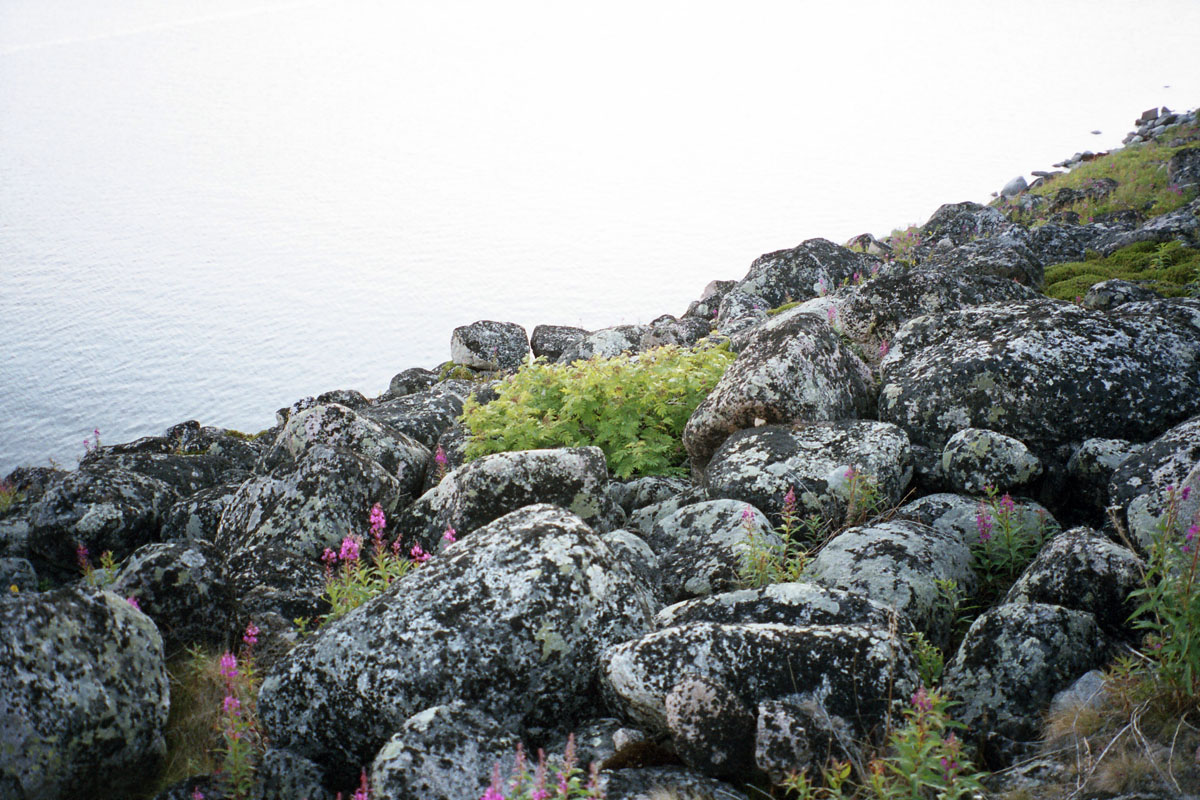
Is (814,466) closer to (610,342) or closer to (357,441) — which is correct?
(357,441)

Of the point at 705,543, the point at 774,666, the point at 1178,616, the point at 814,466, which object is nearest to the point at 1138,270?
the point at 814,466

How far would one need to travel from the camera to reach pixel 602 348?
727 inches

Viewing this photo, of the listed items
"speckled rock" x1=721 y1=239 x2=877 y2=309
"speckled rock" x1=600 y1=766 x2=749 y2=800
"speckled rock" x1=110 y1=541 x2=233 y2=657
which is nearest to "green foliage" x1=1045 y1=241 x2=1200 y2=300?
"speckled rock" x1=721 y1=239 x2=877 y2=309

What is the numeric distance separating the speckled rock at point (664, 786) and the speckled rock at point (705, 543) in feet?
7.28

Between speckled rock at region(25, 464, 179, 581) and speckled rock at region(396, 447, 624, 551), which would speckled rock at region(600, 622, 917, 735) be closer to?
speckled rock at region(396, 447, 624, 551)

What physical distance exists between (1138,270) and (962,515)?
496 inches

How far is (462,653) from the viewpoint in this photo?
6051mm

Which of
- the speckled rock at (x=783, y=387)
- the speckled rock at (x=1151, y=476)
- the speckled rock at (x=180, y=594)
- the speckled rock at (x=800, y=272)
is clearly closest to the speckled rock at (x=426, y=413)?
the speckled rock at (x=180, y=594)

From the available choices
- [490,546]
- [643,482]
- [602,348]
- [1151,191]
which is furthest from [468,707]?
[1151,191]

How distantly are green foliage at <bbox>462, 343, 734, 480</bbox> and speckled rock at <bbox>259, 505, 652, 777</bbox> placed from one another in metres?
3.63

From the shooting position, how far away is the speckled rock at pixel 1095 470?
7.80m

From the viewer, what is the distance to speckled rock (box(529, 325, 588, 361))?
22.6 meters

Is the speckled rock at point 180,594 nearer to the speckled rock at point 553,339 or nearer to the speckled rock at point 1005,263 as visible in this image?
the speckled rock at point 1005,263

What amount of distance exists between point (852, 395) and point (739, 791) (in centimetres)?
635
